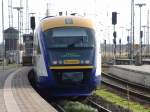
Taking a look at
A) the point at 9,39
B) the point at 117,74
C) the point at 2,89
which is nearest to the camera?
the point at 2,89

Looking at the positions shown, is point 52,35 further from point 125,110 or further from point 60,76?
point 125,110

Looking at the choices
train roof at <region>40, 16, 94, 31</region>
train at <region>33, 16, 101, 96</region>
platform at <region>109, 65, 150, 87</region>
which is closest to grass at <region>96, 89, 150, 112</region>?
train at <region>33, 16, 101, 96</region>

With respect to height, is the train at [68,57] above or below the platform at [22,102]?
above

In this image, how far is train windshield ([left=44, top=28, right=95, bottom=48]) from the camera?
19.8m

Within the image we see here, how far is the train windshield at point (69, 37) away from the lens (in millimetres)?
19823

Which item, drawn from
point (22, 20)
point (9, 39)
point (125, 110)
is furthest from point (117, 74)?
point (9, 39)

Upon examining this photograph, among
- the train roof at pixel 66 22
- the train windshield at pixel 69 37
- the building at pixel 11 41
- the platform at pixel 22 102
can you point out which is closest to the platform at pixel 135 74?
the train roof at pixel 66 22

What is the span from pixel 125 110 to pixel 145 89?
29.2 feet

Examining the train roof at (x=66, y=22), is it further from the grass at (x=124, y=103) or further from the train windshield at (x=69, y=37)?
the grass at (x=124, y=103)

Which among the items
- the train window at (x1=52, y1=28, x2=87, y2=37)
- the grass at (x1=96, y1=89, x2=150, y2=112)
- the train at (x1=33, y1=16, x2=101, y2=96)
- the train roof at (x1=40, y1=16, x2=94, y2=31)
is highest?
the train roof at (x1=40, y1=16, x2=94, y2=31)

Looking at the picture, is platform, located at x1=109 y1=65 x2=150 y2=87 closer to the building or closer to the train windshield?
the train windshield

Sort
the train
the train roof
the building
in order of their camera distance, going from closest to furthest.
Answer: the train < the train roof < the building

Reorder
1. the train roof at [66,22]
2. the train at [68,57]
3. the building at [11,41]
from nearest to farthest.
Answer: the train at [68,57] < the train roof at [66,22] < the building at [11,41]

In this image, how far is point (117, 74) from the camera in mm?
40000
